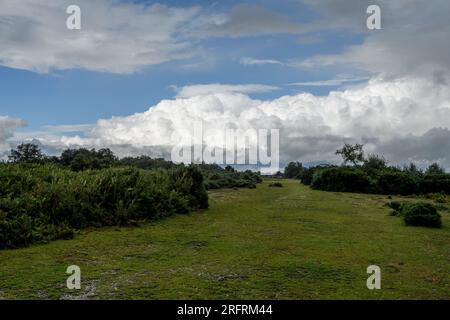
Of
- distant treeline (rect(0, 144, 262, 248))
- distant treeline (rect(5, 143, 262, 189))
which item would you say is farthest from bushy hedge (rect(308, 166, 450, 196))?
distant treeline (rect(0, 144, 262, 248))

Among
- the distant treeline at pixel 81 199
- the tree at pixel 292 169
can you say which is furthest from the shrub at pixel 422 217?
the tree at pixel 292 169

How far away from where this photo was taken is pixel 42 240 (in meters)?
12.9

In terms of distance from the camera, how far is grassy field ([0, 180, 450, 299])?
8.20m

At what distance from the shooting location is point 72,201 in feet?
50.4

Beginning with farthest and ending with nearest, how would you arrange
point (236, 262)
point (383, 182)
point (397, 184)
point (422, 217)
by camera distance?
1. point (383, 182)
2. point (397, 184)
3. point (422, 217)
4. point (236, 262)

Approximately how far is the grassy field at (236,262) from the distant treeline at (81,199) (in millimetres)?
756

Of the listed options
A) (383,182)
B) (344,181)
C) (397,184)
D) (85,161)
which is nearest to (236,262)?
(85,161)

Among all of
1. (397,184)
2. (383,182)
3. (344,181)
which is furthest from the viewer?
(344,181)

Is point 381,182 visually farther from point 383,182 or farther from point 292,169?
point 292,169

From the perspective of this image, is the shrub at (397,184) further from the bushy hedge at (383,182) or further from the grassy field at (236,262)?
the grassy field at (236,262)

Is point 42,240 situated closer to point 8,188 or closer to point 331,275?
point 8,188

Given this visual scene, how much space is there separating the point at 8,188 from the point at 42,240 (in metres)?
3.50

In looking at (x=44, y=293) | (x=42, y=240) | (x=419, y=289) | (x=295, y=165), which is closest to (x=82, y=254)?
(x=42, y=240)

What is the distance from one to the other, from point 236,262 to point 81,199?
25.5 feet
